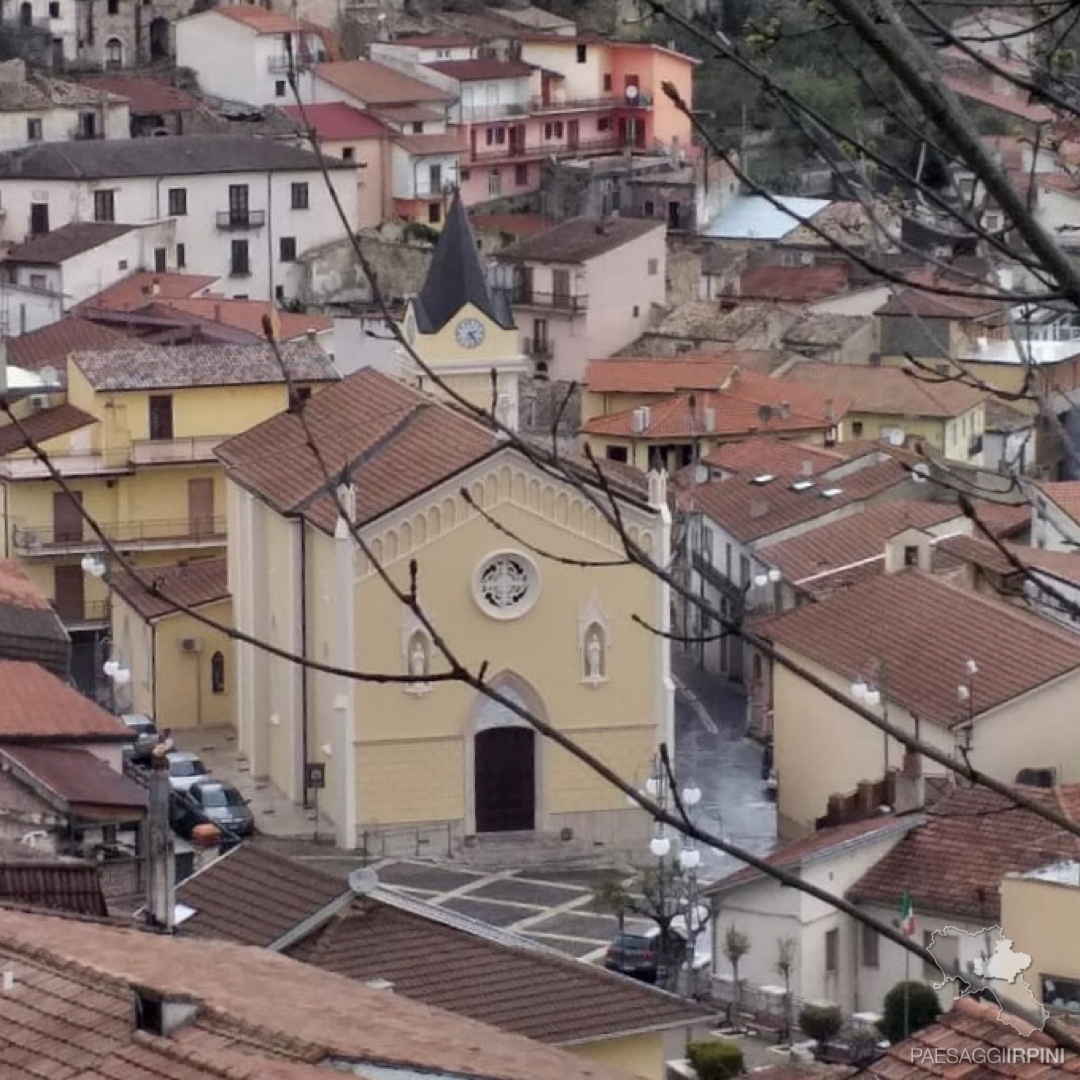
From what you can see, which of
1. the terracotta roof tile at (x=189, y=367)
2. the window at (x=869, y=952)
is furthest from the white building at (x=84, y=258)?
the window at (x=869, y=952)

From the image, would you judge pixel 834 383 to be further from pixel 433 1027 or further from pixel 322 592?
pixel 433 1027

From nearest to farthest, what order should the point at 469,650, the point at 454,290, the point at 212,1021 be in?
the point at 212,1021 < the point at 469,650 < the point at 454,290

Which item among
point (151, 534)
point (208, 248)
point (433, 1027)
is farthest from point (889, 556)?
A: point (208, 248)

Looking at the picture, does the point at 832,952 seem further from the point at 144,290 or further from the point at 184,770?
the point at 144,290

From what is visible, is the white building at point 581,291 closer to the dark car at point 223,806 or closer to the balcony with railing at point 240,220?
the balcony with railing at point 240,220

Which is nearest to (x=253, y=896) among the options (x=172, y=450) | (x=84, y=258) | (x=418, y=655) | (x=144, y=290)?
(x=418, y=655)

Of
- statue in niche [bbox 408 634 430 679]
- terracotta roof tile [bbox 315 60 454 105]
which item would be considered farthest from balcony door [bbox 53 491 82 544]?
terracotta roof tile [bbox 315 60 454 105]
